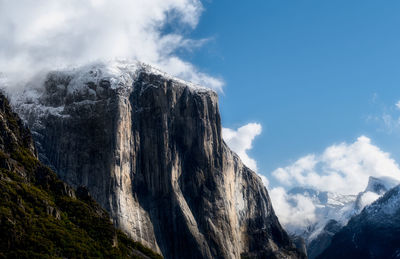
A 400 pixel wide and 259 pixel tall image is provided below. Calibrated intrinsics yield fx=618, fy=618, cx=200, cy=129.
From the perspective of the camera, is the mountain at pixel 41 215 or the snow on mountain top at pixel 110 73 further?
the snow on mountain top at pixel 110 73

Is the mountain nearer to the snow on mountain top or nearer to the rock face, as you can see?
the rock face

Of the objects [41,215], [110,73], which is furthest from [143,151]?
[41,215]

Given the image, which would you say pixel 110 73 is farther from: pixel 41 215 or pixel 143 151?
pixel 41 215

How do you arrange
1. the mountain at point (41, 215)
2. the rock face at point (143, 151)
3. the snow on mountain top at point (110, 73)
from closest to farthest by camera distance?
the mountain at point (41, 215) → the rock face at point (143, 151) → the snow on mountain top at point (110, 73)

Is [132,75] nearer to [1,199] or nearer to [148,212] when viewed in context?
[148,212]

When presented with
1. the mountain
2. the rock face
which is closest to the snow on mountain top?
the rock face

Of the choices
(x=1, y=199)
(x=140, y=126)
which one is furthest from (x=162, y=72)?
(x=1, y=199)

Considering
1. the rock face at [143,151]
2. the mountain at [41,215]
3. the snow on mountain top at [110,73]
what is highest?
the snow on mountain top at [110,73]

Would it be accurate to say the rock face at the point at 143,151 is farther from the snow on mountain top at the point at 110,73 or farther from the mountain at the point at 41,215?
the mountain at the point at 41,215

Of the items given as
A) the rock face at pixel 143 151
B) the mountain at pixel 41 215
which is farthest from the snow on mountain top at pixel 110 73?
the mountain at pixel 41 215
